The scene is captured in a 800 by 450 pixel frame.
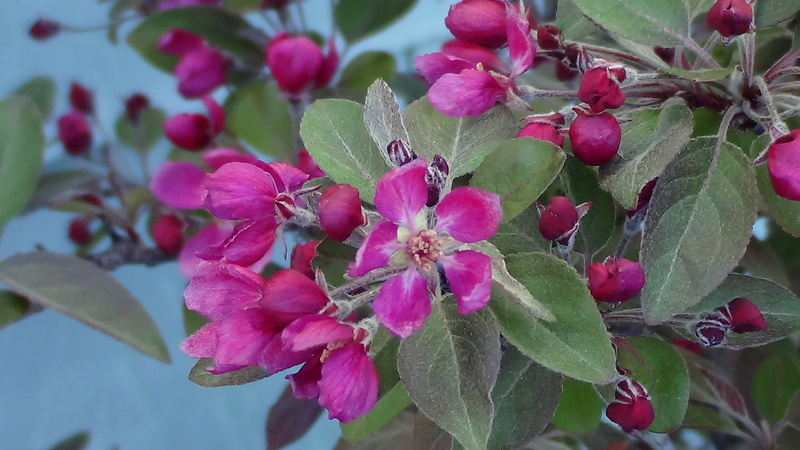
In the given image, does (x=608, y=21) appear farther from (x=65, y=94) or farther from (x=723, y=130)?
(x=65, y=94)

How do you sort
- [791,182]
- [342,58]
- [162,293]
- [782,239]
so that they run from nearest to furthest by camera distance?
[791,182] < [782,239] < [342,58] < [162,293]

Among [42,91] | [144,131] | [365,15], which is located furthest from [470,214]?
[42,91]

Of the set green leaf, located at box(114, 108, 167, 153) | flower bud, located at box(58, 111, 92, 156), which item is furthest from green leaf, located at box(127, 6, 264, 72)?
green leaf, located at box(114, 108, 167, 153)

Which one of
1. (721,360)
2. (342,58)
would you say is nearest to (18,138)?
(342,58)

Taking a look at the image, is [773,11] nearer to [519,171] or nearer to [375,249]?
[519,171]

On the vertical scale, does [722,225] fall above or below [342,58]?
above

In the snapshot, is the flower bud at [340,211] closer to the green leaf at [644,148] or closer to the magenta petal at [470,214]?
the magenta petal at [470,214]
